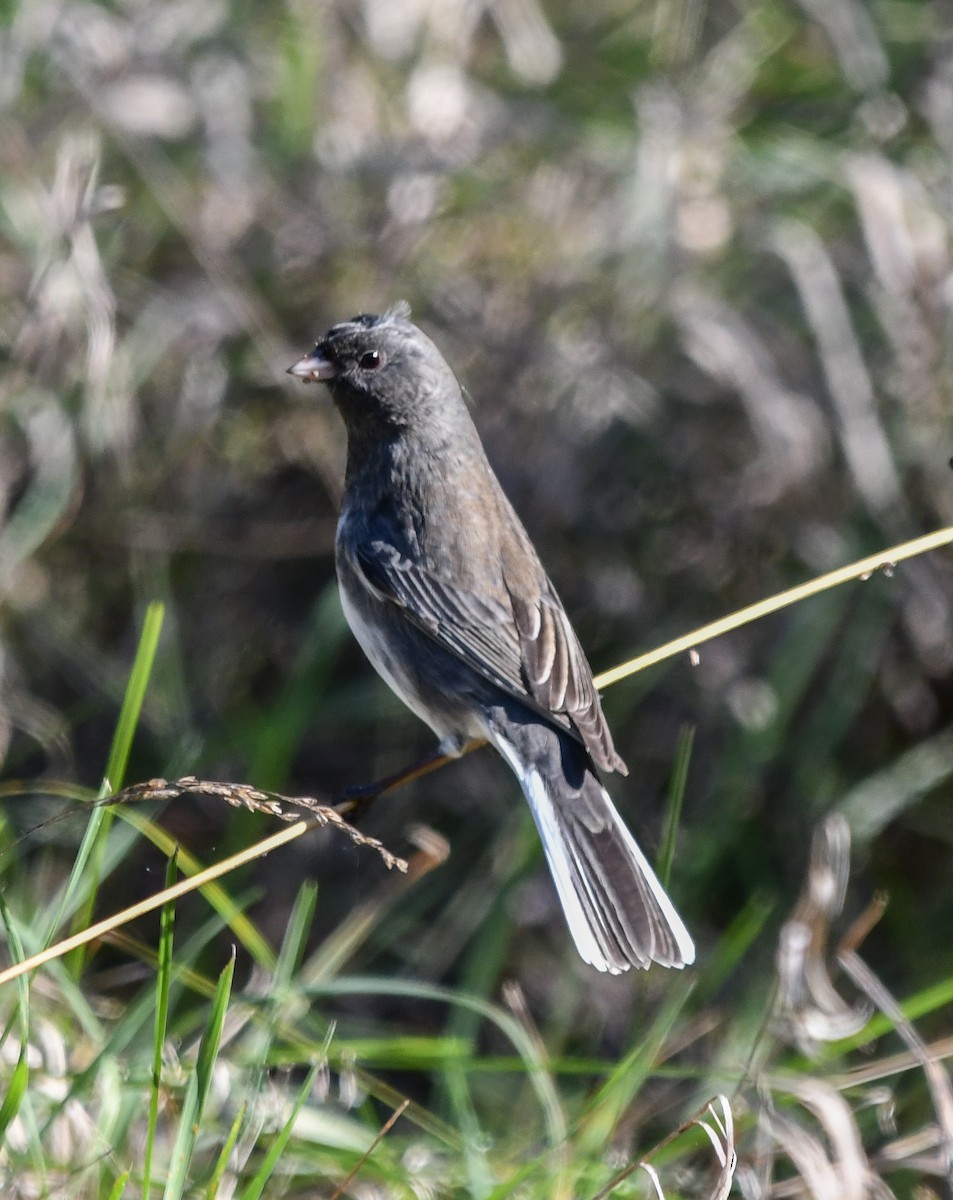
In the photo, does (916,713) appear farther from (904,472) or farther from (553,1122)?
(553,1122)

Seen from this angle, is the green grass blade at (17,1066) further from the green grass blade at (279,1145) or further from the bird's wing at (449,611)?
the bird's wing at (449,611)

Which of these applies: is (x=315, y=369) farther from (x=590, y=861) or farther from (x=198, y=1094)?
(x=198, y=1094)

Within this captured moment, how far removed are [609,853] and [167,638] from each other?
192 centimetres

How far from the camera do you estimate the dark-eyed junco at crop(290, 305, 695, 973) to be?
2.87m

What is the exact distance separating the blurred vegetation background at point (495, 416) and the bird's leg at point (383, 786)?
109cm

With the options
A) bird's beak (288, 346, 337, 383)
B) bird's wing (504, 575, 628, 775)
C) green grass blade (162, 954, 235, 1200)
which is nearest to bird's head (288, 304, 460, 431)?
bird's beak (288, 346, 337, 383)

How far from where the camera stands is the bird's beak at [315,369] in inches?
122

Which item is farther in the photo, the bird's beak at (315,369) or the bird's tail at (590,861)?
the bird's beak at (315,369)

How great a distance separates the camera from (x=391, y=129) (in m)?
4.72

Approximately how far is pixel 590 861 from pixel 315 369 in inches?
44.7

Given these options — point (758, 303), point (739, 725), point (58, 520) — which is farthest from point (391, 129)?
point (739, 725)

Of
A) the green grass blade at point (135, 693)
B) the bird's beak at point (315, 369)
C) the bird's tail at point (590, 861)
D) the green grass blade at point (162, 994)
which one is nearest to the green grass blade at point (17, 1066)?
the green grass blade at point (162, 994)

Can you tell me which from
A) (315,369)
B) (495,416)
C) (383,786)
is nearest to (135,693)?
(383,786)

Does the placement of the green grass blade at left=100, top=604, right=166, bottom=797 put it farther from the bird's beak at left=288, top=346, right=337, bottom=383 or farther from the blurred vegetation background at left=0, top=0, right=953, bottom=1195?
the blurred vegetation background at left=0, top=0, right=953, bottom=1195
